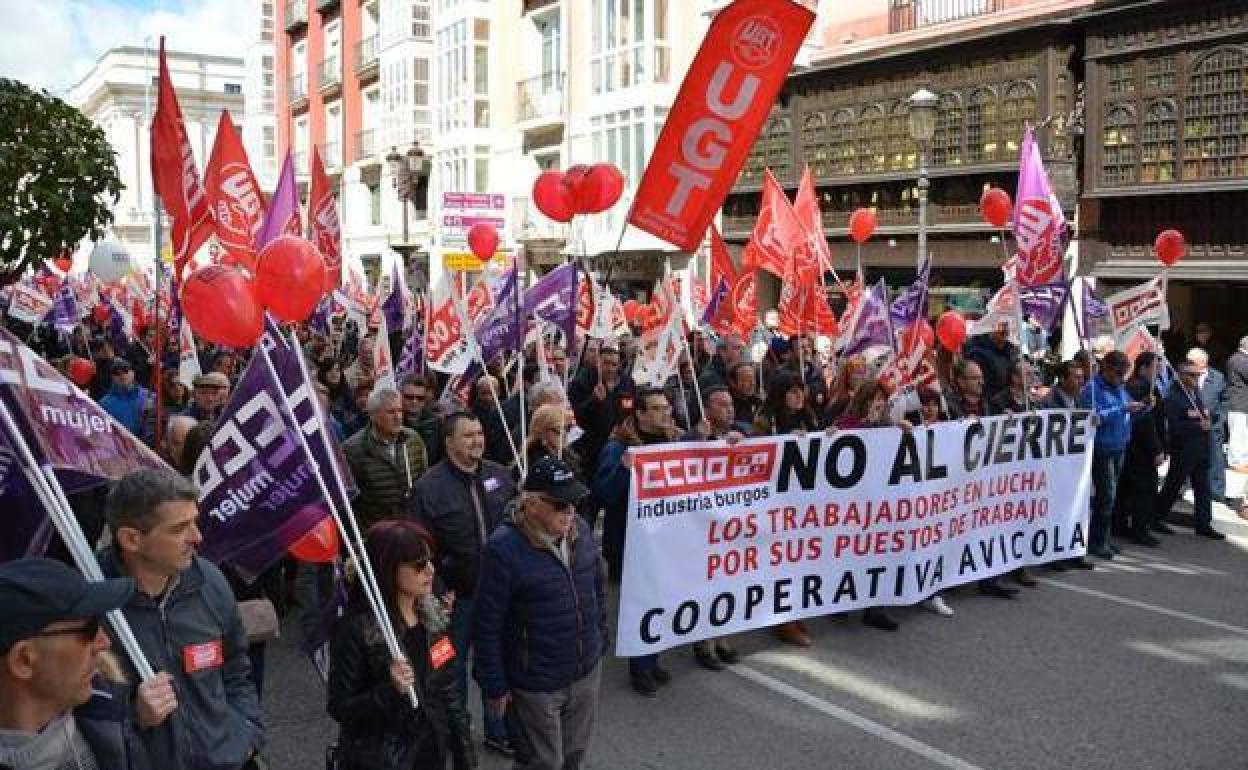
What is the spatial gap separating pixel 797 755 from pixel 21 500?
354 cm

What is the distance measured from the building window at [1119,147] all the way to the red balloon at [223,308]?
16.6 m

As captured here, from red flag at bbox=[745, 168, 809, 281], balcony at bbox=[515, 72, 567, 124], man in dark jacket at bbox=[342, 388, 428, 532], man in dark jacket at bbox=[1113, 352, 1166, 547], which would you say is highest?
balcony at bbox=[515, 72, 567, 124]

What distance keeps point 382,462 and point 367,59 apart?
41512mm

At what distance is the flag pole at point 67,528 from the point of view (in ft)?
8.80

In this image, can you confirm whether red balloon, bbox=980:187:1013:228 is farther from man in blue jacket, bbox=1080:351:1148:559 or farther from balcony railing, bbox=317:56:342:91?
balcony railing, bbox=317:56:342:91

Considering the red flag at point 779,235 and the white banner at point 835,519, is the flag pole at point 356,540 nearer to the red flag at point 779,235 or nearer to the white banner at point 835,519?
the white banner at point 835,519

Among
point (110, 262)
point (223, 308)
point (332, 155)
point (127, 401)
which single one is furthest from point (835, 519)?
point (332, 155)

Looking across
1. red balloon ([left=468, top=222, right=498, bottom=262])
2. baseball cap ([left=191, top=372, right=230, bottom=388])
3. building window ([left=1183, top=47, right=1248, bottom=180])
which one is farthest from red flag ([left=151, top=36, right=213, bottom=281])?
building window ([left=1183, top=47, right=1248, bottom=180])

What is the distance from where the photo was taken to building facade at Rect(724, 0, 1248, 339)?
54.4ft

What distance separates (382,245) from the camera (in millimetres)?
43094

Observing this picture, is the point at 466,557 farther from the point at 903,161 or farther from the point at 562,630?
the point at 903,161

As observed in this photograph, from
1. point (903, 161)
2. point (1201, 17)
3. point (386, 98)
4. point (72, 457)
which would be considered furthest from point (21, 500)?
point (386, 98)

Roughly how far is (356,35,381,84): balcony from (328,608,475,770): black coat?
42886 millimetres

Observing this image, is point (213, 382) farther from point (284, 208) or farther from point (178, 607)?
point (178, 607)
